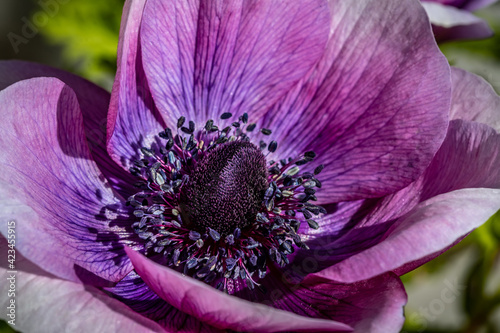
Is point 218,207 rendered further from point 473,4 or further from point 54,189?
point 473,4

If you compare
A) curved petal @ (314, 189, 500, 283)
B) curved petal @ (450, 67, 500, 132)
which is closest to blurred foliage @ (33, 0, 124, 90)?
curved petal @ (450, 67, 500, 132)

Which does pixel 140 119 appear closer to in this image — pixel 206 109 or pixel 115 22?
pixel 206 109

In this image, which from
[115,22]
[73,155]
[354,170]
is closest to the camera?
[73,155]

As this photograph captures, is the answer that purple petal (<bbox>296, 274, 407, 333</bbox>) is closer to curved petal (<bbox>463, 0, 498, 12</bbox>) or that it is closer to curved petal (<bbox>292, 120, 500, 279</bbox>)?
curved petal (<bbox>292, 120, 500, 279</bbox>)

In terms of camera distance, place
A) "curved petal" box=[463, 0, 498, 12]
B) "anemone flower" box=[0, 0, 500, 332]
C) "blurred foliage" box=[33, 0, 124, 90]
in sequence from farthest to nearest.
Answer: "blurred foliage" box=[33, 0, 124, 90]
"curved petal" box=[463, 0, 498, 12]
"anemone flower" box=[0, 0, 500, 332]

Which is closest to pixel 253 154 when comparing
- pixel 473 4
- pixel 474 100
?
pixel 474 100

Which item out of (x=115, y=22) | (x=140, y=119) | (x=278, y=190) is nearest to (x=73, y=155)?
(x=140, y=119)

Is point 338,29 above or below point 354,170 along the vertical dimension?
above
